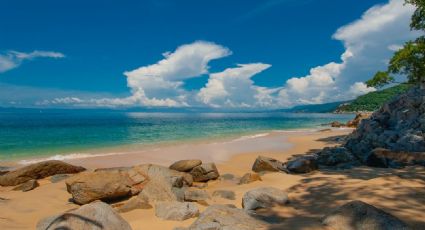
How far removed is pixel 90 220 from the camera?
18.0 feet

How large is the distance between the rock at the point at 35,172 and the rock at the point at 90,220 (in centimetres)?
884

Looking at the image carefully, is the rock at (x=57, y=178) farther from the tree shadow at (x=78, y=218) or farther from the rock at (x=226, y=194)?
the tree shadow at (x=78, y=218)

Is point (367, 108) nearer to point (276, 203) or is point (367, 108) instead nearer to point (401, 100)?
point (401, 100)

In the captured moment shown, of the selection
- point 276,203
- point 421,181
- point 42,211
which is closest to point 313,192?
point 276,203

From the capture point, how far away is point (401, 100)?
17.4 meters

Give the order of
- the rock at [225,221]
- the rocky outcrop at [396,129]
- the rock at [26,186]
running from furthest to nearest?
the rocky outcrop at [396,129], the rock at [26,186], the rock at [225,221]

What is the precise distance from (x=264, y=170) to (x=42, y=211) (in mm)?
9151

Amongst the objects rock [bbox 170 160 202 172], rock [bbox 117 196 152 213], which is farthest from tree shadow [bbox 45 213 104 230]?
rock [bbox 170 160 202 172]

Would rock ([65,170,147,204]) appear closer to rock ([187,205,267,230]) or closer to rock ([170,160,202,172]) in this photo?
rock ([170,160,202,172])

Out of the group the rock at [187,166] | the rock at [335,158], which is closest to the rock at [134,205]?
the rock at [187,166]

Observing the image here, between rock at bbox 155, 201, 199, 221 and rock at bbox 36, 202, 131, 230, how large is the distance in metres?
1.52

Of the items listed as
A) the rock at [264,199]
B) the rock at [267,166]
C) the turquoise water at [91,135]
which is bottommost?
the turquoise water at [91,135]

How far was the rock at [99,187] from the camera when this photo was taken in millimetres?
9516

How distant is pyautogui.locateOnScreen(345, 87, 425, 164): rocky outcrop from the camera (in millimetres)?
13877
